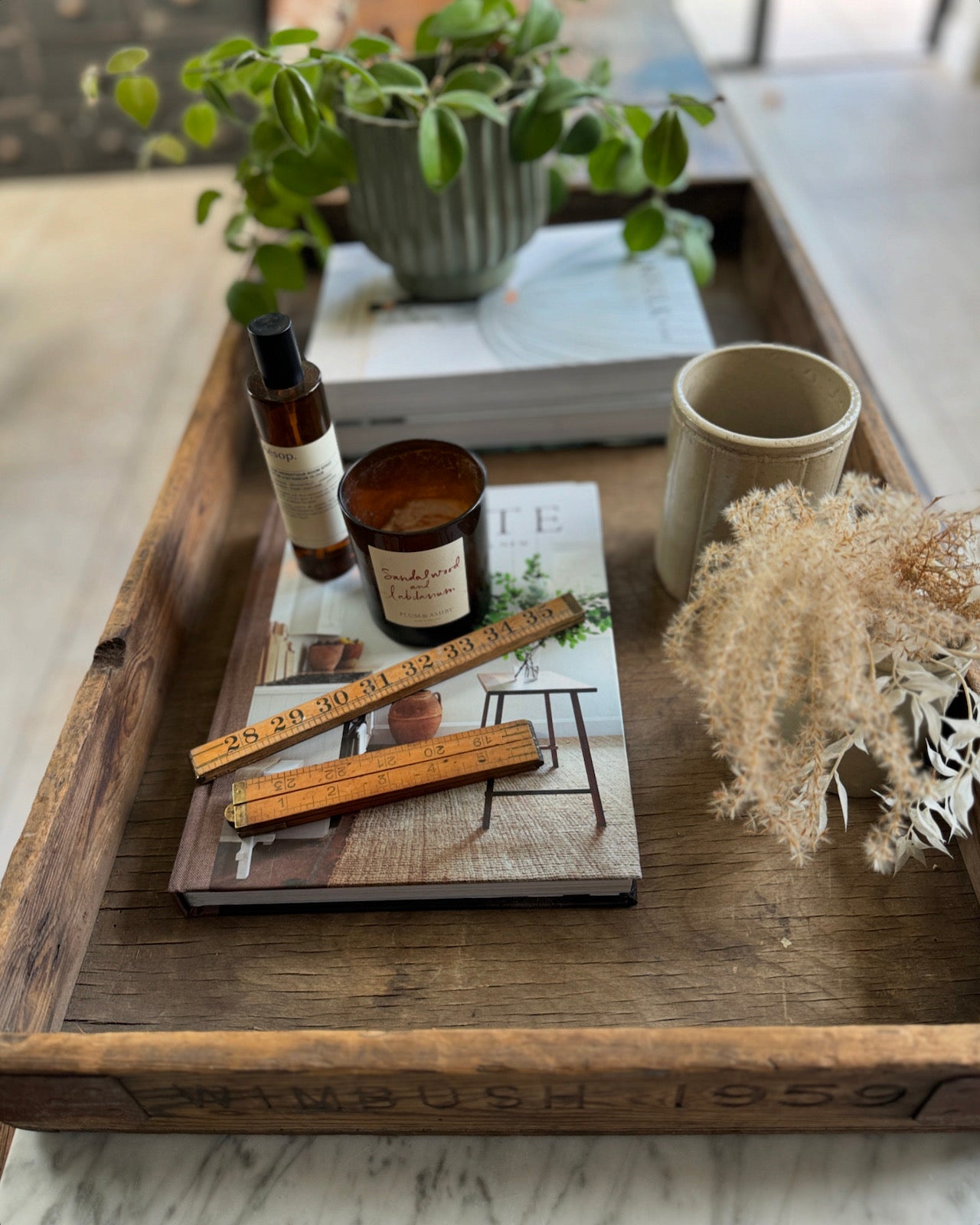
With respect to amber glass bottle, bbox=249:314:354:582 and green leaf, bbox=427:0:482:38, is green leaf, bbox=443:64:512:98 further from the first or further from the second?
amber glass bottle, bbox=249:314:354:582

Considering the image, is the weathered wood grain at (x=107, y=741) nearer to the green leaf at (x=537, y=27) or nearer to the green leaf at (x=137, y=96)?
the green leaf at (x=137, y=96)

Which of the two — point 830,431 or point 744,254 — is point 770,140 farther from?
point 830,431

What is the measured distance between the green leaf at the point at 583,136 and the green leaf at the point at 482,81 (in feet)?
0.22

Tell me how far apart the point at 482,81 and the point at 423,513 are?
0.34 metres

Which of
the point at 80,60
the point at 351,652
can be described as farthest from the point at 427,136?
the point at 80,60

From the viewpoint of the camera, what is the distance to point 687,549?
628mm

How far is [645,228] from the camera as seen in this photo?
0.80m

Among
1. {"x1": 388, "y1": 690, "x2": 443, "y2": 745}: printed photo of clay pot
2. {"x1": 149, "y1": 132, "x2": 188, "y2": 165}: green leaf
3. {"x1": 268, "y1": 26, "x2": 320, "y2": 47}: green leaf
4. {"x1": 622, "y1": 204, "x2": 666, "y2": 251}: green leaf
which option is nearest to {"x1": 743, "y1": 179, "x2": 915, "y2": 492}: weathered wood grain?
{"x1": 622, "y1": 204, "x2": 666, "y2": 251}: green leaf

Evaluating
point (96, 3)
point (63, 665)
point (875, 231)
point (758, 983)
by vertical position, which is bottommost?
point (63, 665)

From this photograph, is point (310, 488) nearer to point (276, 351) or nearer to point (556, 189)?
point (276, 351)

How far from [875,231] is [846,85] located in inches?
27.7

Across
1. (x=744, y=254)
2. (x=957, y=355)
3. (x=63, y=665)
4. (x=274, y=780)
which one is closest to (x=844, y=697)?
(x=274, y=780)

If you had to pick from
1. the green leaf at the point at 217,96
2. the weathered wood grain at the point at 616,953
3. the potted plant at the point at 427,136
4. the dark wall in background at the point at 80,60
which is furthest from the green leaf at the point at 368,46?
the dark wall in background at the point at 80,60

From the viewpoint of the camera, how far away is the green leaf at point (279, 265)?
762 millimetres
